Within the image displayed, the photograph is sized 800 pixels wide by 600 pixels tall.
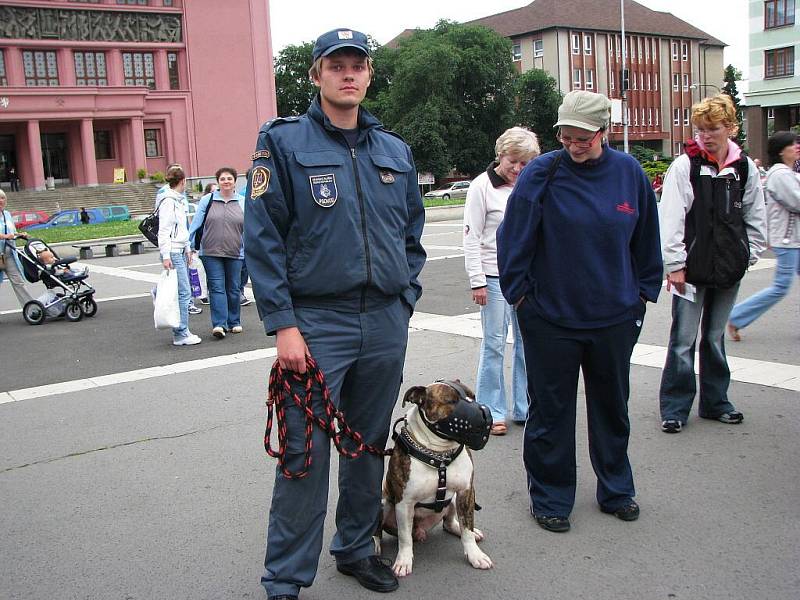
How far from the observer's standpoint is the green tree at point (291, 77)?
74.8 meters

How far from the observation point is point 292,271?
321 cm

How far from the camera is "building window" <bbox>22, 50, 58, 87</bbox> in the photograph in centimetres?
5306

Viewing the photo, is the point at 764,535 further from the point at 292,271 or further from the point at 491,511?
the point at 292,271

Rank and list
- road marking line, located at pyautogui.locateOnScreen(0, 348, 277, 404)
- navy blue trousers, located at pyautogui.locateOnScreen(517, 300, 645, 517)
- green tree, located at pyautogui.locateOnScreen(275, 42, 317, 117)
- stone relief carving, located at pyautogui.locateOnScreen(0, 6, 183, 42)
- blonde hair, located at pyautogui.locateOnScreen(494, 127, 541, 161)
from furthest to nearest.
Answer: green tree, located at pyautogui.locateOnScreen(275, 42, 317, 117)
stone relief carving, located at pyautogui.locateOnScreen(0, 6, 183, 42)
road marking line, located at pyautogui.locateOnScreen(0, 348, 277, 404)
blonde hair, located at pyautogui.locateOnScreen(494, 127, 541, 161)
navy blue trousers, located at pyautogui.locateOnScreen(517, 300, 645, 517)

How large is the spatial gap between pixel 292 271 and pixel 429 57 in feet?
205

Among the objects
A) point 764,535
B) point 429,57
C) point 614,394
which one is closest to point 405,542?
point 614,394

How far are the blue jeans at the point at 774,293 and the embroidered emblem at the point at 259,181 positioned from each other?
241 inches

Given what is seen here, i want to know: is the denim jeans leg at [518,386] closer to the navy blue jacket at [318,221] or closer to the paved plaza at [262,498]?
the paved plaza at [262,498]

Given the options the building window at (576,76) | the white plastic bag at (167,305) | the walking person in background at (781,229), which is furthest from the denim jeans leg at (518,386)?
the building window at (576,76)

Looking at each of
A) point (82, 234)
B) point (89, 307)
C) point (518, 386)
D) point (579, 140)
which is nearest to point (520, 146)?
point (579, 140)

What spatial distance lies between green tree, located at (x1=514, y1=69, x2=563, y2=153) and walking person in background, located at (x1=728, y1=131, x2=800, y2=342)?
63.1 metres

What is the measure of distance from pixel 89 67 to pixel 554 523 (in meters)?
57.7

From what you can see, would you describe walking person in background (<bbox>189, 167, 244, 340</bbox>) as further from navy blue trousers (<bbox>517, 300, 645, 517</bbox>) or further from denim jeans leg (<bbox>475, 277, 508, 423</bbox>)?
navy blue trousers (<bbox>517, 300, 645, 517</bbox>)

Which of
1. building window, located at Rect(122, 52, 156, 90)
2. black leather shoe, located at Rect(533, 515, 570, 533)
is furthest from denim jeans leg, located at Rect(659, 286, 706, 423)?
building window, located at Rect(122, 52, 156, 90)
